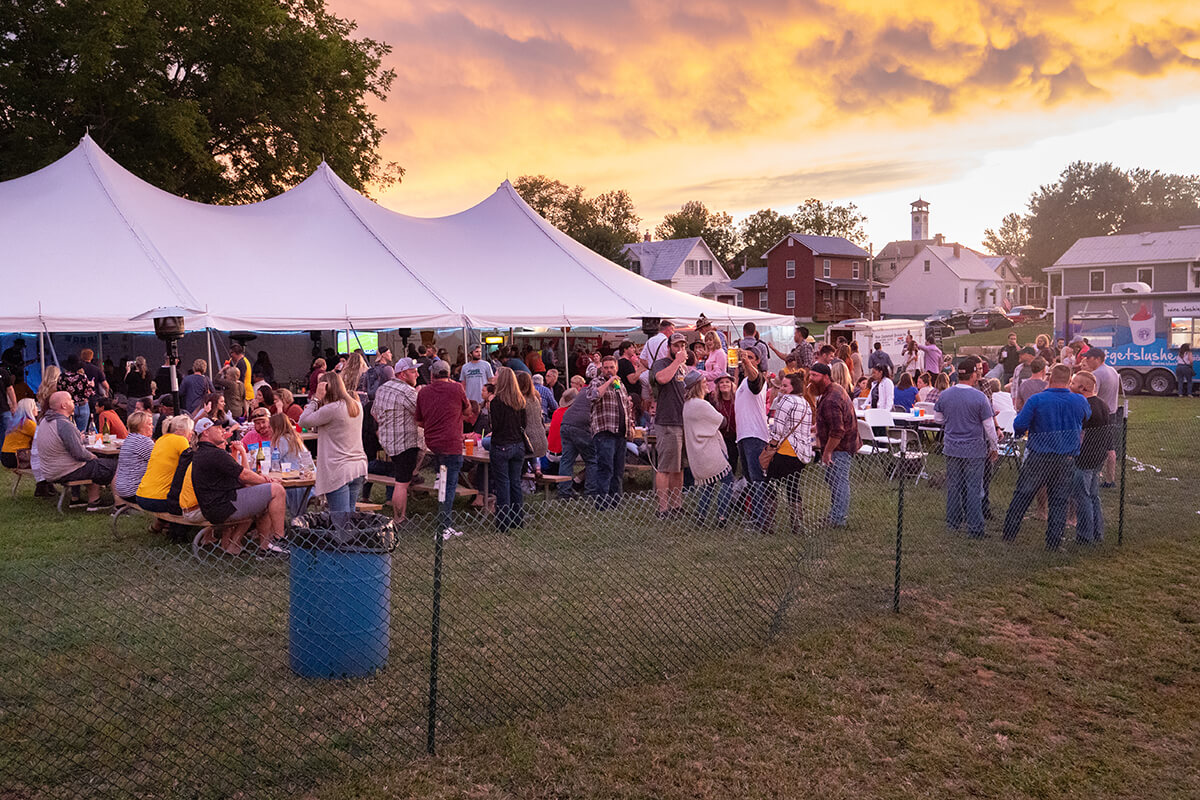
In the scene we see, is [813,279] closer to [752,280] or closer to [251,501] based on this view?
[752,280]

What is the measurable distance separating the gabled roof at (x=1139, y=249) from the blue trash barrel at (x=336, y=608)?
4966cm

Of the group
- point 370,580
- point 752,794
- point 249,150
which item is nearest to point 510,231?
point 249,150

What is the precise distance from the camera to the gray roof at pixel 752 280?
2446 inches

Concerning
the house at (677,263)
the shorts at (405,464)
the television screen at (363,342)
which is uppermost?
the house at (677,263)

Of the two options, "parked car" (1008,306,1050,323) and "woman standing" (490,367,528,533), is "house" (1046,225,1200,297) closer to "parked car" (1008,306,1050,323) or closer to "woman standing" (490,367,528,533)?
"parked car" (1008,306,1050,323)

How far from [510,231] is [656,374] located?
12.7m

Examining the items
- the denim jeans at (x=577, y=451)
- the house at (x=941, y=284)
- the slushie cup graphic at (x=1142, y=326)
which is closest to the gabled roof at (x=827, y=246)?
the house at (x=941, y=284)

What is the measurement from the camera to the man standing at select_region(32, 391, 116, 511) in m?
9.79

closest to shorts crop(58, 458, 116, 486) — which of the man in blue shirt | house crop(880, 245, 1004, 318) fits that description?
the man in blue shirt

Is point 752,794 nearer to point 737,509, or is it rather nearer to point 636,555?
point 636,555

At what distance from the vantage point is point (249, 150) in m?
27.7

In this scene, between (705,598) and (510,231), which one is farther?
(510,231)

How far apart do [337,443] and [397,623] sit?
91.5 inches

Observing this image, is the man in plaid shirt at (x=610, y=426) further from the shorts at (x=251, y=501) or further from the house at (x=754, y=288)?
the house at (x=754, y=288)
